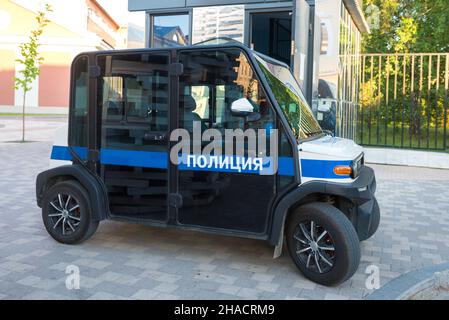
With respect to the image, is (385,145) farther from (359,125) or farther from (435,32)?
(435,32)

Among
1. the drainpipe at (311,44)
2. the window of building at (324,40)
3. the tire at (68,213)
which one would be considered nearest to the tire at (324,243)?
the tire at (68,213)

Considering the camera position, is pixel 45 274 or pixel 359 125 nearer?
pixel 45 274

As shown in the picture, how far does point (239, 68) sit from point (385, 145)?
30.8ft

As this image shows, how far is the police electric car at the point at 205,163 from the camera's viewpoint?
13.6 ft

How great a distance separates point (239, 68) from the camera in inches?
172

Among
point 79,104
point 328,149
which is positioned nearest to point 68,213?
point 79,104

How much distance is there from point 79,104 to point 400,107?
11.2 m

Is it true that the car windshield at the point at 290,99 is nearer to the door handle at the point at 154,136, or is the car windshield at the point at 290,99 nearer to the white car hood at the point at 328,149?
the white car hood at the point at 328,149

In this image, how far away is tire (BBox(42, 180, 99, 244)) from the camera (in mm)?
4977

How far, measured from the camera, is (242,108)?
4.23m

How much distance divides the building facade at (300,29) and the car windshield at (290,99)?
13.4 feet

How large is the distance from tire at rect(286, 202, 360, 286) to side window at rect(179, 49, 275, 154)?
2.83 feet

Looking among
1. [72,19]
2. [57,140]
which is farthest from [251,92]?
[72,19]

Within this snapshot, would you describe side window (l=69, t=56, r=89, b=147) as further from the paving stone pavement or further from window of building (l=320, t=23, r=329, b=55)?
window of building (l=320, t=23, r=329, b=55)
